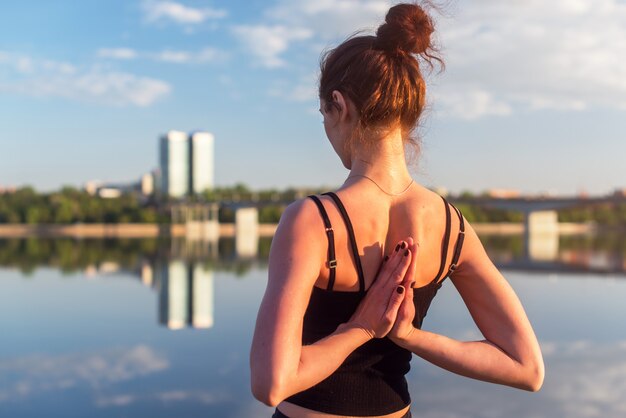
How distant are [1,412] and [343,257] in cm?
604

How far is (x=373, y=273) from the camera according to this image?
1449mm

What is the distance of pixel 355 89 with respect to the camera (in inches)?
57.7

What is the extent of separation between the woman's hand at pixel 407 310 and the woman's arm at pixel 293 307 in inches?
0.8

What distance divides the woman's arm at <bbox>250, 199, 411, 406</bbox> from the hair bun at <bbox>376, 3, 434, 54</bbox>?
0.40 metres

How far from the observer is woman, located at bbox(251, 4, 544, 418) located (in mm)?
1340

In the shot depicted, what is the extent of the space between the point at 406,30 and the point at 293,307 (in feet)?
2.16

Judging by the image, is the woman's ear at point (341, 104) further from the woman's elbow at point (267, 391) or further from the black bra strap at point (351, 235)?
the woman's elbow at point (267, 391)

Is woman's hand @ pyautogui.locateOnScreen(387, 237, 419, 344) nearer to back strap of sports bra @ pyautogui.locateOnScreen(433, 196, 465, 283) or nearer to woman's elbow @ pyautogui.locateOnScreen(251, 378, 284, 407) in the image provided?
back strap of sports bra @ pyautogui.locateOnScreen(433, 196, 465, 283)

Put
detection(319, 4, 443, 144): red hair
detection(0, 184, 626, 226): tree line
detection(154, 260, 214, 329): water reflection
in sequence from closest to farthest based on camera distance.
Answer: detection(319, 4, 443, 144): red hair, detection(154, 260, 214, 329): water reflection, detection(0, 184, 626, 226): tree line

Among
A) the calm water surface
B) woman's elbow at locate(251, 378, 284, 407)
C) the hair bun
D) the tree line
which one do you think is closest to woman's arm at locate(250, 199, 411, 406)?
woman's elbow at locate(251, 378, 284, 407)

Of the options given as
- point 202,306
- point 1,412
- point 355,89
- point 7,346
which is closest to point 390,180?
point 355,89

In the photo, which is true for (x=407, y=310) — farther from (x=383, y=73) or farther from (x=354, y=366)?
(x=383, y=73)

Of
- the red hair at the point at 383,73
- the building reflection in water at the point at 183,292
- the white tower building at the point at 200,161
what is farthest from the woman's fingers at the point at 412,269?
the white tower building at the point at 200,161

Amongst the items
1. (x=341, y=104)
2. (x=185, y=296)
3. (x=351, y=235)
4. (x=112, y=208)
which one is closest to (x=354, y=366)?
(x=351, y=235)
